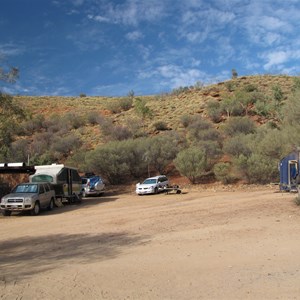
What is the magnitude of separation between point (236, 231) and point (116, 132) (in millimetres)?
35784

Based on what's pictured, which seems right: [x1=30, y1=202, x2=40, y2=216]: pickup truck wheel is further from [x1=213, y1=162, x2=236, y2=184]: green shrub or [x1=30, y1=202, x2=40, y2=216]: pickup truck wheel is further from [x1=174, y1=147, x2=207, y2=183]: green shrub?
[x1=213, y1=162, x2=236, y2=184]: green shrub

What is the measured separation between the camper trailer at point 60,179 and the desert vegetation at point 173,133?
296 centimetres

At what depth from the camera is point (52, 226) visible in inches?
615

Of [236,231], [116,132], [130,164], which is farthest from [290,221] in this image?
[116,132]

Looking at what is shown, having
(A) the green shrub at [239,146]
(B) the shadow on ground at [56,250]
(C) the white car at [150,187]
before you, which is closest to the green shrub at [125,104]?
(A) the green shrub at [239,146]

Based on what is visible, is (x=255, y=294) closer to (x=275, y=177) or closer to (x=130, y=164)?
(x=275, y=177)

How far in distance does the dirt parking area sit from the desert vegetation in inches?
359

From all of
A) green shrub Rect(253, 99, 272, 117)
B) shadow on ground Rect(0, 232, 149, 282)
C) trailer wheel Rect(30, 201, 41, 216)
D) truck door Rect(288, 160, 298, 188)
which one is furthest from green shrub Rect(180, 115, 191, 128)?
shadow on ground Rect(0, 232, 149, 282)

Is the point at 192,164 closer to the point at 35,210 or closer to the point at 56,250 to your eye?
the point at 35,210

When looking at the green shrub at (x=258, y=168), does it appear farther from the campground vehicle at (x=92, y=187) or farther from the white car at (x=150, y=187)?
the campground vehicle at (x=92, y=187)

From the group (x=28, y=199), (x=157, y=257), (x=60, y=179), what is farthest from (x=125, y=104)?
(x=157, y=257)

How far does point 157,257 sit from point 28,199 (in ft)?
40.6

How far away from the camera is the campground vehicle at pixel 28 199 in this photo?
2009 centimetres

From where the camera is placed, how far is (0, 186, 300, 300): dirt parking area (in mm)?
6766
